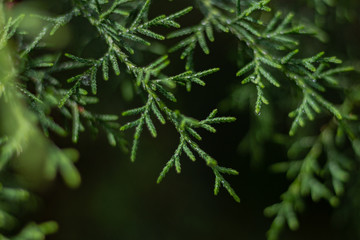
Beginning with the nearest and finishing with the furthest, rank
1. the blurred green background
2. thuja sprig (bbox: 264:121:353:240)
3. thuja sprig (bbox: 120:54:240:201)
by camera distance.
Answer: thuja sprig (bbox: 120:54:240:201), thuja sprig (bbox: 264:121:353:240), the blurred green background

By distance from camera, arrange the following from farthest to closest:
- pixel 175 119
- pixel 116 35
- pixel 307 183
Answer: pixel 307 183, pixel 116 35, pixel 175 119

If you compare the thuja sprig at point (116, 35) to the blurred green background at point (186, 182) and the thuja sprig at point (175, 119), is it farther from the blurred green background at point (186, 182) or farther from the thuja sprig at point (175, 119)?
the blurred green background at point (186, 182)

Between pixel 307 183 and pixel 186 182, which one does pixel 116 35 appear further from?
pixel 186 182

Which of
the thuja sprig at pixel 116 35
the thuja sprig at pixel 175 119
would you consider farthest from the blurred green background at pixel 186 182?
the thuja sprig at pixel 175 119

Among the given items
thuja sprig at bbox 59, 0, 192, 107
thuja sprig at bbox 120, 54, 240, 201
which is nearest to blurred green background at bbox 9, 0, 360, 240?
thuja sprig at bbox 59, 0, 192, 107

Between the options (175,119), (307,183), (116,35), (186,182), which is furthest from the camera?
(186,182)

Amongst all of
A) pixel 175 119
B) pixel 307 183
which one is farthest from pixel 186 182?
pixel 175 119

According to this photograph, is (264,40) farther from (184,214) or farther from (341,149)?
(184,214)

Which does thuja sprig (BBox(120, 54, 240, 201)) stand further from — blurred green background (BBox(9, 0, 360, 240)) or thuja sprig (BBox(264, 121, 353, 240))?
blurred green background (BBox(9, 0, 360, 240))
